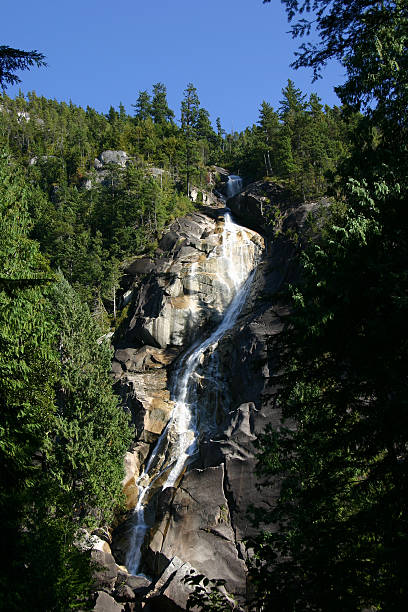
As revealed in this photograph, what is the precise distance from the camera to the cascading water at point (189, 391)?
22000 mm

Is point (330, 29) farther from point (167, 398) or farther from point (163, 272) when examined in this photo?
point (163, 272)

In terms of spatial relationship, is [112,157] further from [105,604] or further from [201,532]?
[105,604]

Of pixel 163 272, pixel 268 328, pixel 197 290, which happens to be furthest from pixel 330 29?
pixel 163 272

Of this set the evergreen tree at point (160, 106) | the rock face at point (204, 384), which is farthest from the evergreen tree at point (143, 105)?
the rock face at point (204, 384)

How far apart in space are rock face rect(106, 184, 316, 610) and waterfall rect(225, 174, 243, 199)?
47.5 feet

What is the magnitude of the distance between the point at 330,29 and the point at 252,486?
17.6m

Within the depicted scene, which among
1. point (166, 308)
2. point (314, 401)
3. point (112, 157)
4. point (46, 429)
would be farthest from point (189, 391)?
point (112, 157)

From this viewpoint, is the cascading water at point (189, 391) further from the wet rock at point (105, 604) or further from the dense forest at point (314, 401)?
the wet rock at point (105, 604)

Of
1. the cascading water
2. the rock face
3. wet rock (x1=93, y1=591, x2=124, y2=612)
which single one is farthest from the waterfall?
wet rock (x1=93, y1=591, x2=124, y2=612)

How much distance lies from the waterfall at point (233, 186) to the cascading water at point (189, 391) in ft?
68.2

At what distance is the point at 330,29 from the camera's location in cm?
665

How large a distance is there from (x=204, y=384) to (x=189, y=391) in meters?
1.27

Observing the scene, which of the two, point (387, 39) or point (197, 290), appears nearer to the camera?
point (387, 39)

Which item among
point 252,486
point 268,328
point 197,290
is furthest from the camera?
point 197,290
